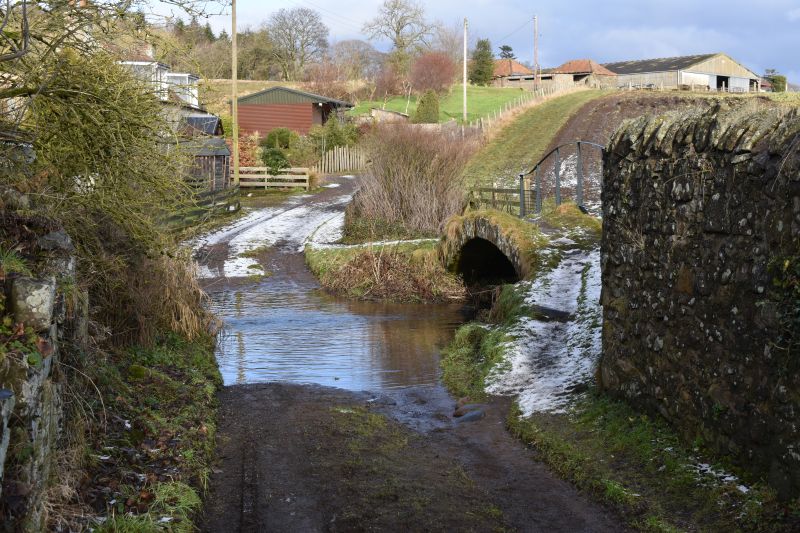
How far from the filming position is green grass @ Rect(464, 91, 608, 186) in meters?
39.9

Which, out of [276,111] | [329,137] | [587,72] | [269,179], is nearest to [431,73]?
[587,72]

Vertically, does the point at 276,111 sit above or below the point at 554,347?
above

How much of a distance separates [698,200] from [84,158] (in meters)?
6.79

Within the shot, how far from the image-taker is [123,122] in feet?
32.2

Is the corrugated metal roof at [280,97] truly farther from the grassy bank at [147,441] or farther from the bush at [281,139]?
the grassy bank at [147,441]

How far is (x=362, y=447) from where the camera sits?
10.6 metres

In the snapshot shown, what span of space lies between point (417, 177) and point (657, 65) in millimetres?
64501

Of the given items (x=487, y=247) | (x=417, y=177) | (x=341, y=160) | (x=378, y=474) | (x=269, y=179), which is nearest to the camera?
(x=378, y=474)

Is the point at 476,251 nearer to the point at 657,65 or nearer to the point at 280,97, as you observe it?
the point at 280,97

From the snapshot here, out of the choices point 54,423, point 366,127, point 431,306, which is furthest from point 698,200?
point 366,127

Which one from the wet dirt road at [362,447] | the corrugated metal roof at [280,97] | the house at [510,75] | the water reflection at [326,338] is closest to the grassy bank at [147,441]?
the wet dirt road at [362,447]

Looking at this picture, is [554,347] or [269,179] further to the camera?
[269,179]

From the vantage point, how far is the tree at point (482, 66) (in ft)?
299

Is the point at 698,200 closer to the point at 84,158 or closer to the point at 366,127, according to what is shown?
the point at 84,158
